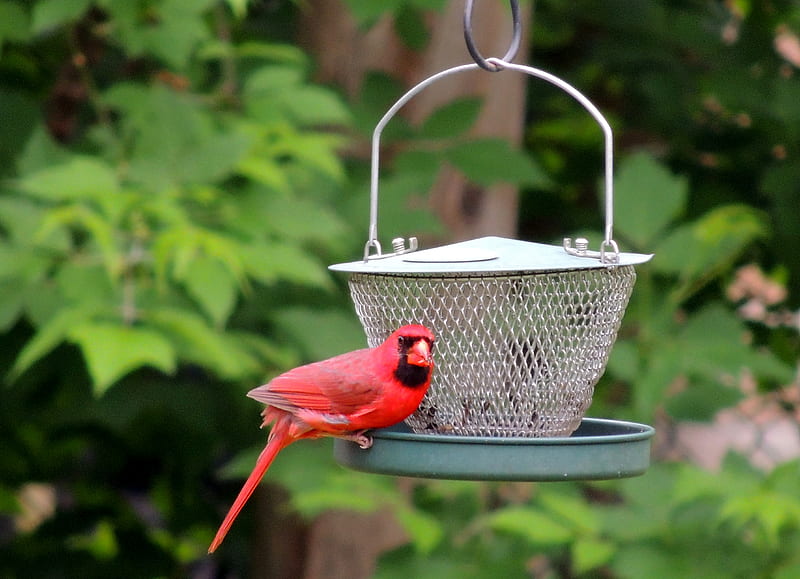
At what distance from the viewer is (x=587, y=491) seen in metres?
6.04

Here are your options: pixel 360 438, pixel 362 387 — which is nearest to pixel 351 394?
pixel 362 387

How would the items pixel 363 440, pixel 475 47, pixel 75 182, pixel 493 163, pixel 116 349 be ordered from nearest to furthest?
pixel 475 47 → pixel 363 440 → pixel 116 349 → pixel 75 182 → pixel 493 163

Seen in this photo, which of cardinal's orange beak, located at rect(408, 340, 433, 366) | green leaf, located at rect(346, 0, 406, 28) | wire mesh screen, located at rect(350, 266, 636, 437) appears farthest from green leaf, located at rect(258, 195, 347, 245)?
cardinal's orange beak, located at rect(408, 340, 433, 366)

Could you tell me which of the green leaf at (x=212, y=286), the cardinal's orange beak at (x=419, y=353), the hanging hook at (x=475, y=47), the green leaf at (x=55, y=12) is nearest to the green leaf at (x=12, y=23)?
the green leaf at (x=55, y=12)

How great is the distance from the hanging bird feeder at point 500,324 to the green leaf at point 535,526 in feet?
3.90

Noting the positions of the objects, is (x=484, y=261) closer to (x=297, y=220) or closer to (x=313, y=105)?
(x=297, y=220)

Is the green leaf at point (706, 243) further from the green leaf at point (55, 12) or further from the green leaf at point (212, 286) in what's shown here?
the green leaf at point (55, 12)

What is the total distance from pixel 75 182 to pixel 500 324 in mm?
1539

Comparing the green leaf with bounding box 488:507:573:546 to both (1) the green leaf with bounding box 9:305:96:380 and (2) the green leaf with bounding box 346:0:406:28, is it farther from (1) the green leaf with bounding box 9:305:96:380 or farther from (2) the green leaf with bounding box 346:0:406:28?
(2) the green leaf with bounding box 346:0:406:28

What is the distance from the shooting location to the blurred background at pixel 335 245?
3.83 metres

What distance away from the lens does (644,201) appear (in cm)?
466

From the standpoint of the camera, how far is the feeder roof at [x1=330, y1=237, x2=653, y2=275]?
8.47 ft

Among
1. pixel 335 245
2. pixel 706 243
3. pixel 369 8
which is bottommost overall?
pixel 335 245

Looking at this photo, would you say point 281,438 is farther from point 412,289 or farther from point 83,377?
point 83,377
